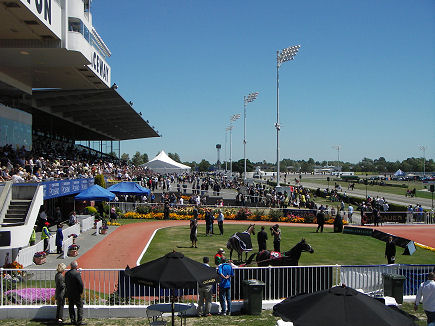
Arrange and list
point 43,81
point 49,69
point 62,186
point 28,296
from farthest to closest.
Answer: point 43,81 → point 49,69 → point 62,186 → point 28,296

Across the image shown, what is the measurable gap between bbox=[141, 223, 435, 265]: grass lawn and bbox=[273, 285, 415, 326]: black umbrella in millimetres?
11501

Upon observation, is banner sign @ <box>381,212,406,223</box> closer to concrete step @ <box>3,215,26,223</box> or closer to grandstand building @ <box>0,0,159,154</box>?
grandstand building @ <box>0,0,159,154</box>

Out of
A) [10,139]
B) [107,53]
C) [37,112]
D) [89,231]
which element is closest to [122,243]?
[89,231]

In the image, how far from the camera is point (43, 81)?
33219 millimetres

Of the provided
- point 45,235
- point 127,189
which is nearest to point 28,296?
point 45,235

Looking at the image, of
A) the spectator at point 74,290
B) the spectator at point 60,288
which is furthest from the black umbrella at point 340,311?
the spectator at point 60,288

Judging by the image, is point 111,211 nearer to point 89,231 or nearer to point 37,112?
point 89,231

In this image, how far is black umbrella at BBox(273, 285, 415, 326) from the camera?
5.39 meters

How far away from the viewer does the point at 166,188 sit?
1908 inches

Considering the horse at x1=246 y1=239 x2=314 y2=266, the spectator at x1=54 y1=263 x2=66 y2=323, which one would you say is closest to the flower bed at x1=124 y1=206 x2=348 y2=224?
the horse at x1=246 y1=239 x2=314 y2=266

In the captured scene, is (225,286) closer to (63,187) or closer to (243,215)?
(63,187)

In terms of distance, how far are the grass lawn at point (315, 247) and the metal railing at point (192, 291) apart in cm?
520

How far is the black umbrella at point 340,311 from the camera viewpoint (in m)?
5.39

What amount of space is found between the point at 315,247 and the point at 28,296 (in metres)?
14.0
